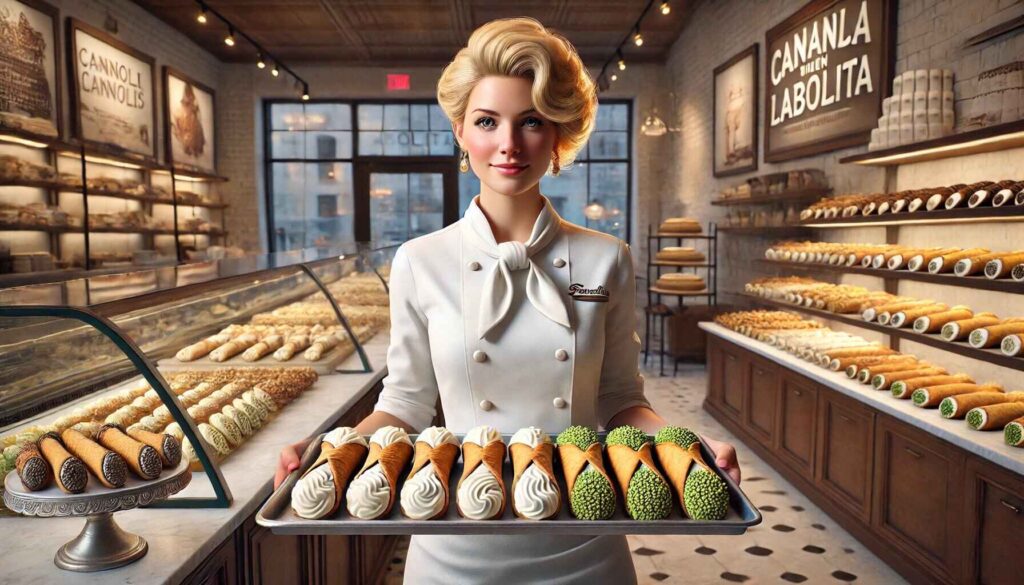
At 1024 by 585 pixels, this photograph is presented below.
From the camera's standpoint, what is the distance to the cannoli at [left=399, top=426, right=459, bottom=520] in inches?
42.0

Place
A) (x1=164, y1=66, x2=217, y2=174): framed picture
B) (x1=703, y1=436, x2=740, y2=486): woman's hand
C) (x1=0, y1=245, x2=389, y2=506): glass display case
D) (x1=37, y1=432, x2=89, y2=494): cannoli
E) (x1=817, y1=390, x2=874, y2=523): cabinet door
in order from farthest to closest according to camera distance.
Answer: (x1=164, y1=66, x2=217, y2=174): framed picture
(x1=817, y1=390, x2=874, y2=523): cabinet door
(x1=0, y1=245, x2=389, y2=506): glass display case
(x1=37, y1=432, x2=89, y2=494): cannoli
(x1=703, y1=436, x2=740, y2=486): woman's hand

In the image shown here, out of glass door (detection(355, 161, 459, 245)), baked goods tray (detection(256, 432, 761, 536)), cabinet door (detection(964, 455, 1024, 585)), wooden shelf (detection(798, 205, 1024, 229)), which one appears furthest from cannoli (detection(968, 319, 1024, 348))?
glass door (detection(355, 161, 459, 245))

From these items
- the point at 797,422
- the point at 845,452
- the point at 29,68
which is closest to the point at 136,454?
the point at 845,452

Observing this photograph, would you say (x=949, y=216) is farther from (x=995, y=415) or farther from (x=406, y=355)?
(x=406, y=355)

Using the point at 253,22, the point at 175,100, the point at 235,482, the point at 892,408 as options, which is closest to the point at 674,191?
the point at 253,22

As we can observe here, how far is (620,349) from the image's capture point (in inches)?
59.7

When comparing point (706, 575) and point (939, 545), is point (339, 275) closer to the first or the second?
point (706, 575)

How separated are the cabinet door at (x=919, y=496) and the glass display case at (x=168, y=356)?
2.44 meters

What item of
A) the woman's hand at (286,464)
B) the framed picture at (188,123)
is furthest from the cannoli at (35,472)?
the framed picture at (188,123)

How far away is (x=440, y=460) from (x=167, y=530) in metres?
0.81

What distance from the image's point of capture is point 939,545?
3014 millimetres

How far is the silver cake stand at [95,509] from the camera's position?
4.56ft

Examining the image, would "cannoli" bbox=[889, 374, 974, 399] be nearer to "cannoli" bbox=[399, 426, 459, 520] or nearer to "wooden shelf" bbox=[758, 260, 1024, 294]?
"wooden shelf" bbox=[758, 260, 1024, 294]

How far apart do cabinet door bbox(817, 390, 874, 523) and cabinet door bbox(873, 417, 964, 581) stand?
0.12 m
